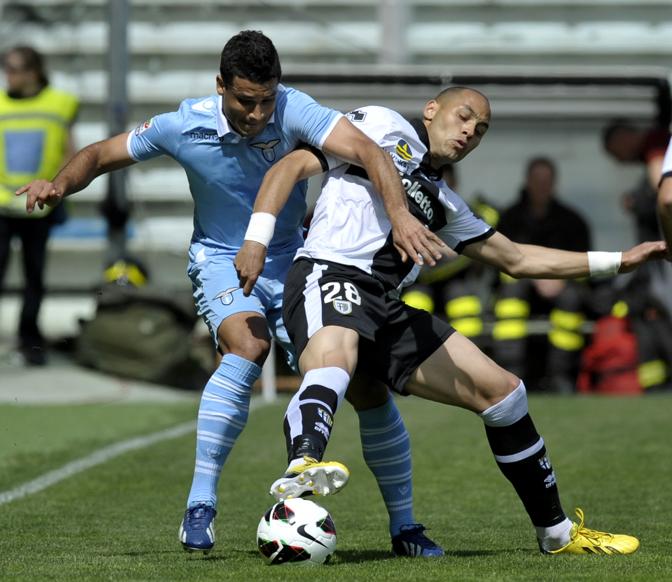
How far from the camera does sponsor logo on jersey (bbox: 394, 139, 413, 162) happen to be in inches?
230

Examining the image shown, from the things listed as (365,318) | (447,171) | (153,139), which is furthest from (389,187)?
(447,171)

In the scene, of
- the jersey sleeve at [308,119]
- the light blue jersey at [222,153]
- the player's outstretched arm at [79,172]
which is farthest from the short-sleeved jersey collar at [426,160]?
the player's outstretched arm at [79,172]

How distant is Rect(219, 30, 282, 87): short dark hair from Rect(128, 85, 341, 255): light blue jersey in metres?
0.26

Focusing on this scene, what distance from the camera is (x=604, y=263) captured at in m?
6.07

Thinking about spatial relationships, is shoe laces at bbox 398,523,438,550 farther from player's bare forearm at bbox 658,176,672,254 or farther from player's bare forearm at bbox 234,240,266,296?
player's bare forearm at bbox 658,176,672,254

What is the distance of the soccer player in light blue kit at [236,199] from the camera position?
5.73 meters

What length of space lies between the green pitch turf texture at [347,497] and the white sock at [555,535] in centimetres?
6

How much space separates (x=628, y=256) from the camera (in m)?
6.05

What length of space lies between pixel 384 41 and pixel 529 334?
4.22 m

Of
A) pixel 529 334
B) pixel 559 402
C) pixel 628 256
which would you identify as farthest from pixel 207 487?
pixel 529 334

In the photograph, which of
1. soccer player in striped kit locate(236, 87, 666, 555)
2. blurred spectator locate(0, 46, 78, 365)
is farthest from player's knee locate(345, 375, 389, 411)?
blurred spectator locate(0, 46, 78, 365)

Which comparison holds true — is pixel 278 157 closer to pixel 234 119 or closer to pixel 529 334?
pixel 234 119

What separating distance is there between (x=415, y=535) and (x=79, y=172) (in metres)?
1.94

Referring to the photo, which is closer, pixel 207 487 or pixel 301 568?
pixel 301 568
